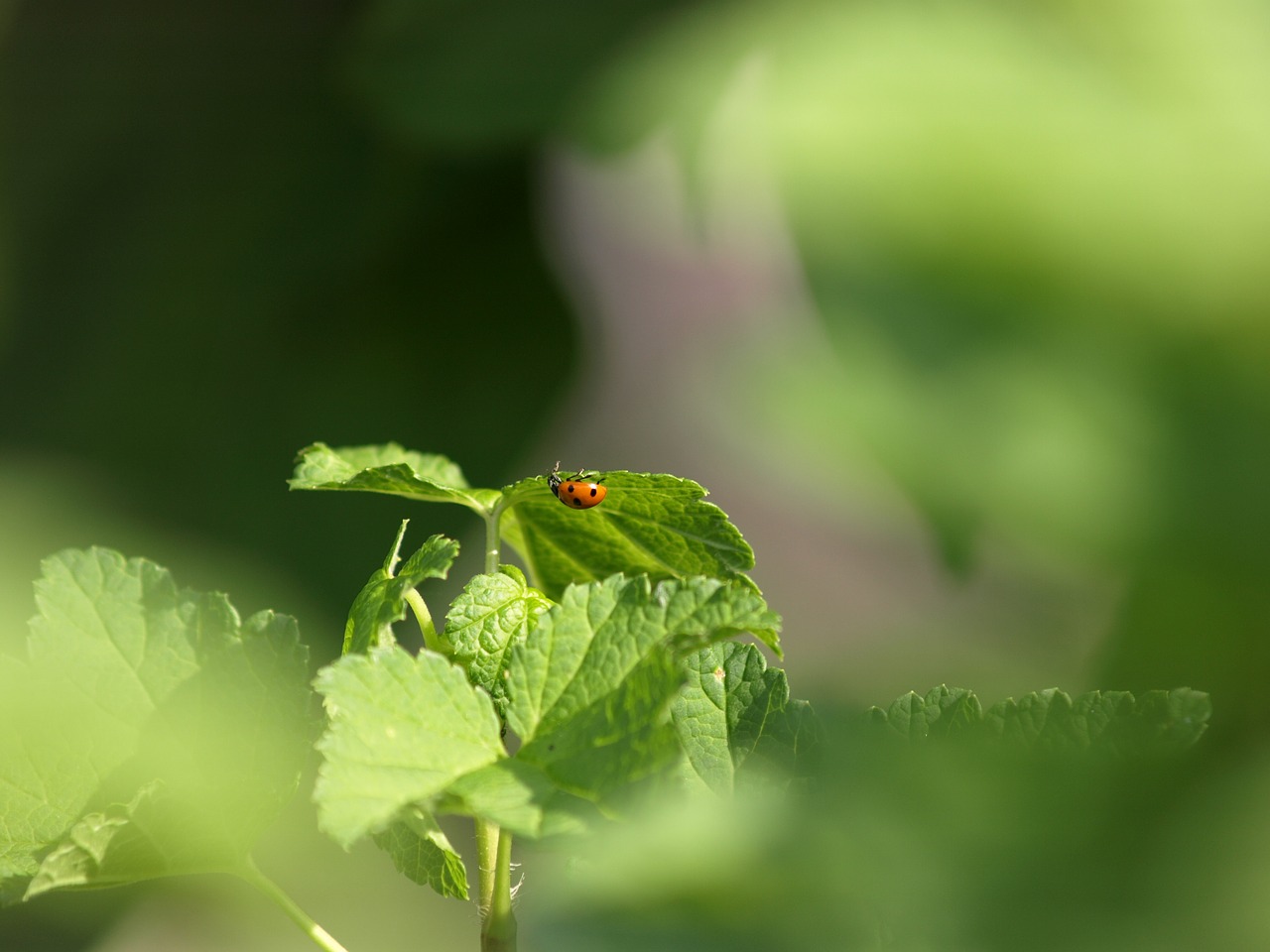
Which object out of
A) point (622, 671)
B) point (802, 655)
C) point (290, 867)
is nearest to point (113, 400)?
point (290, 867)

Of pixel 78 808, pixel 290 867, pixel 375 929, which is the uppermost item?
pixel 78 808

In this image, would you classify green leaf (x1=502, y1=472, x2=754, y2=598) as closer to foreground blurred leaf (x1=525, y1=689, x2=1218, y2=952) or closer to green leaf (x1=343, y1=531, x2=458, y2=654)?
green leaf (x1=343, y1=531, x2=458, y2=654)

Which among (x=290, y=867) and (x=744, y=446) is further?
(x=744, y=446)

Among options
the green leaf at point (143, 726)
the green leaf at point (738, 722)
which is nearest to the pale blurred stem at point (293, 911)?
the green leaf at point (143, 726)

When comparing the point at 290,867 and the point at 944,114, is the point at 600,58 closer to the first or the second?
the point at 944,114

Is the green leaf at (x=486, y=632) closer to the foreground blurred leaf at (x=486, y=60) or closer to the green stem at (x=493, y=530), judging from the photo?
the green stem at (x=493, y=530)

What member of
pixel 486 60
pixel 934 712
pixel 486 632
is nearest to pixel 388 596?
pixel 486 632

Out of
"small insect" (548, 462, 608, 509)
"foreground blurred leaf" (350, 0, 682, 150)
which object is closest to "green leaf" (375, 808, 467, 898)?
"small insect" (548, 462, 608, 509)

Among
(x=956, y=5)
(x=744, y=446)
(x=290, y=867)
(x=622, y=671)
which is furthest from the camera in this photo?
(x=744, y=446)
